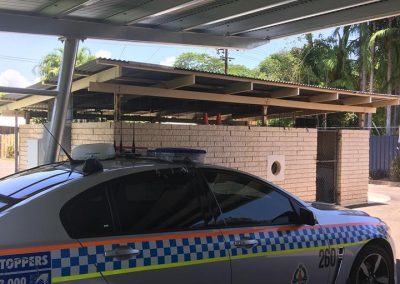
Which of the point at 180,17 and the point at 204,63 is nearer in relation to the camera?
the point at 180,17

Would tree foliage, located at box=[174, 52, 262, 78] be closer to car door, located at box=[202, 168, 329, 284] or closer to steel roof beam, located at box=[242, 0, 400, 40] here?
steel roof beam, located at box=[242, 0, 400, 40]

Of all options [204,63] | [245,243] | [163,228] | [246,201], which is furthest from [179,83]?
[204,63]

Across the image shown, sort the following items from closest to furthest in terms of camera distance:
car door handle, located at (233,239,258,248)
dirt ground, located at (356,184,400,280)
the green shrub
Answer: car door handle, located at (233,239,258,248) → dirt ground, located at (356,184,400,280) → the green shrub

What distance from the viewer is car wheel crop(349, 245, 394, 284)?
4742mm

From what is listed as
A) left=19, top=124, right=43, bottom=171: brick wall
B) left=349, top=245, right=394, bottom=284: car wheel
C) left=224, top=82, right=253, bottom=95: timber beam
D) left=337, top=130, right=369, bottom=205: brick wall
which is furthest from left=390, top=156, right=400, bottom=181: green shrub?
left=349, top=245, right=394, bottom=284: car wheel

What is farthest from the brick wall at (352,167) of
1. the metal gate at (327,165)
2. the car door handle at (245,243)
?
the car door handle at (245,243)

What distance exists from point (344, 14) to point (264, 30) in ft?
4.21

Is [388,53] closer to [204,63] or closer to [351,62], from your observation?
[351,62]

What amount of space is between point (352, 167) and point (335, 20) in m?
6.89

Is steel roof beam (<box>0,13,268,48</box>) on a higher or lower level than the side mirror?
higher

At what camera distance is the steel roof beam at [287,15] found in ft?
19.3

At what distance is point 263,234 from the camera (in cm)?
397

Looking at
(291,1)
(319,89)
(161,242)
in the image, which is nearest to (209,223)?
(161,242)

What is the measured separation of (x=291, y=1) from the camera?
575 cm
